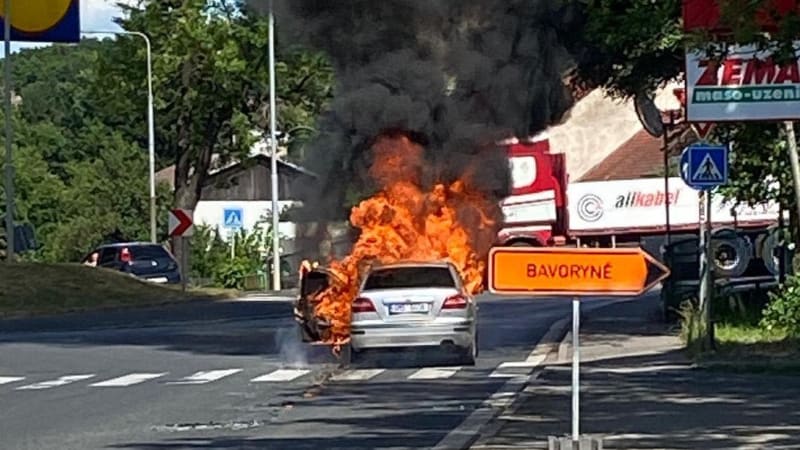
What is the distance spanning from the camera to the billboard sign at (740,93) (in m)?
23.9

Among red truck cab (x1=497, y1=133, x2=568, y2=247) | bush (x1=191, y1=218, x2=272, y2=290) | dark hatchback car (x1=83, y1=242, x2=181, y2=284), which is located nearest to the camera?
red truck cab (x1=497, y1=133, x2=568, y2=247)

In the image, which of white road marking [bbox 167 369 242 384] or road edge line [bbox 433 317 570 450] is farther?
white road marking [bbox 167 369 242 384]

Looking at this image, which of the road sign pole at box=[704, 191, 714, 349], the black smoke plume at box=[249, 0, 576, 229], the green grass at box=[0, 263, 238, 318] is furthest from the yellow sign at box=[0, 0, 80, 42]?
the road sign pole at box=[704, 191, 714, 349]

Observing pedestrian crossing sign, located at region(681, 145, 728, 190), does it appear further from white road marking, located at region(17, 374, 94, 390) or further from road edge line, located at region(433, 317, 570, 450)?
white road marking, located at region(17, 374, 94, 390)

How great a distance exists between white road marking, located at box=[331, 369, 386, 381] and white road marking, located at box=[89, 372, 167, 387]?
2547 millimetres

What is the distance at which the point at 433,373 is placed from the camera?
25.2m

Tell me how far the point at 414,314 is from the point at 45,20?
22.4 m

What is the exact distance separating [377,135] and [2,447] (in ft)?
36.5

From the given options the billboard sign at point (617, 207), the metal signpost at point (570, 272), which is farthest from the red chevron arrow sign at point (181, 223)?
the metal signpost at point (570, 272)

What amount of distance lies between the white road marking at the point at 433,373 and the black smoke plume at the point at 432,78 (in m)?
2.89

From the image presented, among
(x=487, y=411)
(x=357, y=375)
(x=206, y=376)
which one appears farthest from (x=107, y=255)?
(x=487, y=411)

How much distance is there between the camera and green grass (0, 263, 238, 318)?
4353 cm

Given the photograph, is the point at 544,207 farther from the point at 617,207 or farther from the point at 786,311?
the point at 786,311

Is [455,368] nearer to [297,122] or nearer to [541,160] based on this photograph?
[541,160]
